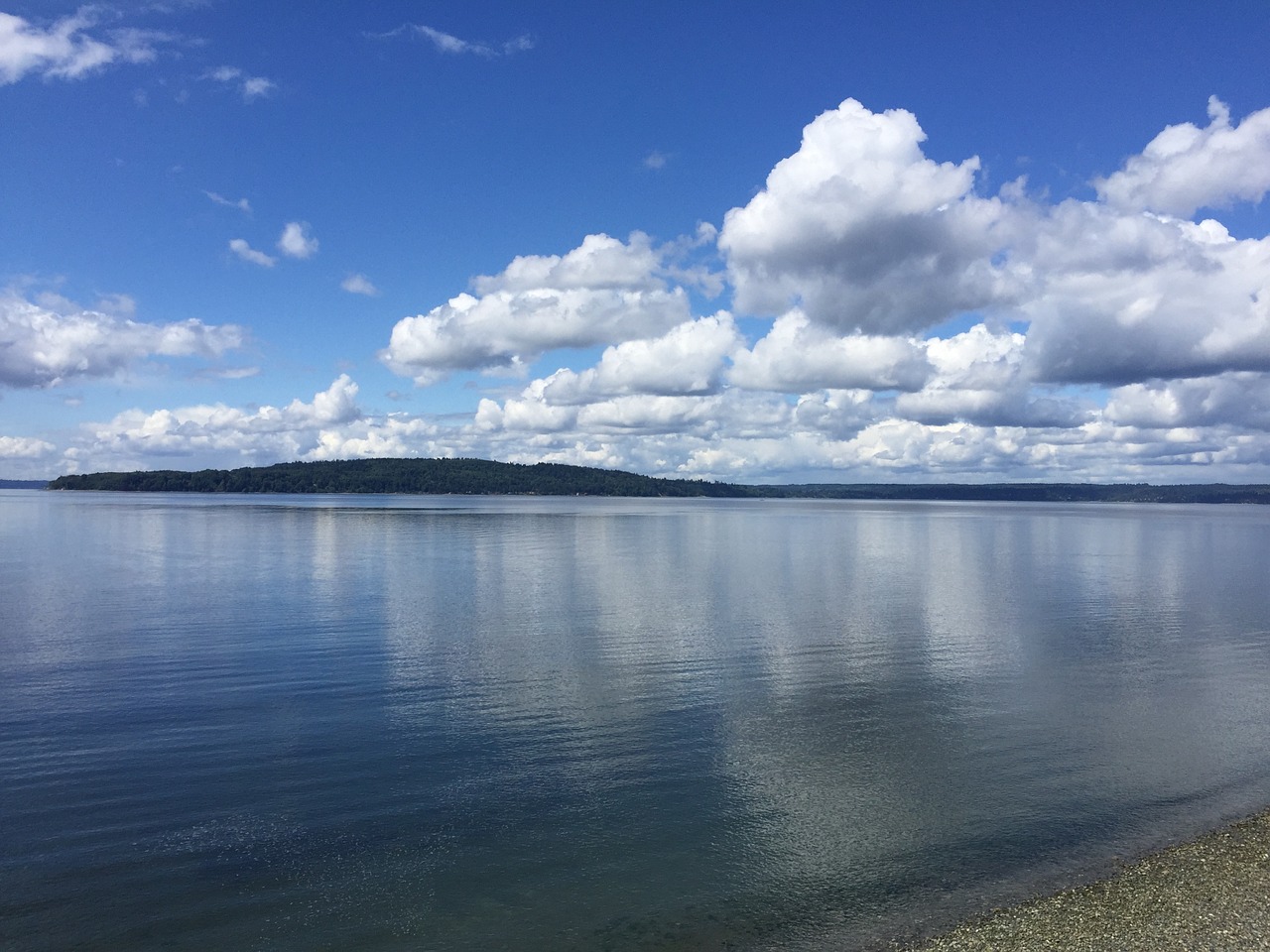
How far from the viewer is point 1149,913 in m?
10.1

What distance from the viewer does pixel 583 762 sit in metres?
15.3

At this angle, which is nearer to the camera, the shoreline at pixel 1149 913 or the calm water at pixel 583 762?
the shoreline at pixel 1149 913

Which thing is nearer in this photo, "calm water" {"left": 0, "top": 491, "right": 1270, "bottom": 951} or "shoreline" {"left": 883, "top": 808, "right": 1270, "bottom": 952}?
"shoreline" {"left": 883, "top": 808, "right": 1270, "bottom": 952}

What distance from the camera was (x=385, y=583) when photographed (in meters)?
39.8

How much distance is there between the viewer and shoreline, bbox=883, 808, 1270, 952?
9.38 meters

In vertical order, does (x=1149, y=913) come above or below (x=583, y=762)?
below

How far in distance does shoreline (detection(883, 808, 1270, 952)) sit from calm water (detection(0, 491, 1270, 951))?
0.56m

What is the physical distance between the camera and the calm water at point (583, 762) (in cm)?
1057

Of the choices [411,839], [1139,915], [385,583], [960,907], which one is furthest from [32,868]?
[385,583]

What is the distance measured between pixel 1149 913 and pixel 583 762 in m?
8.59

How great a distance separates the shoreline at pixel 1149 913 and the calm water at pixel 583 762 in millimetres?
561

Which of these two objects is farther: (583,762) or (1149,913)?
(583,762)

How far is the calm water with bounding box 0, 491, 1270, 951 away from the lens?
1057 centimetres

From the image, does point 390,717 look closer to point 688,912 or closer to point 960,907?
point 688,912
